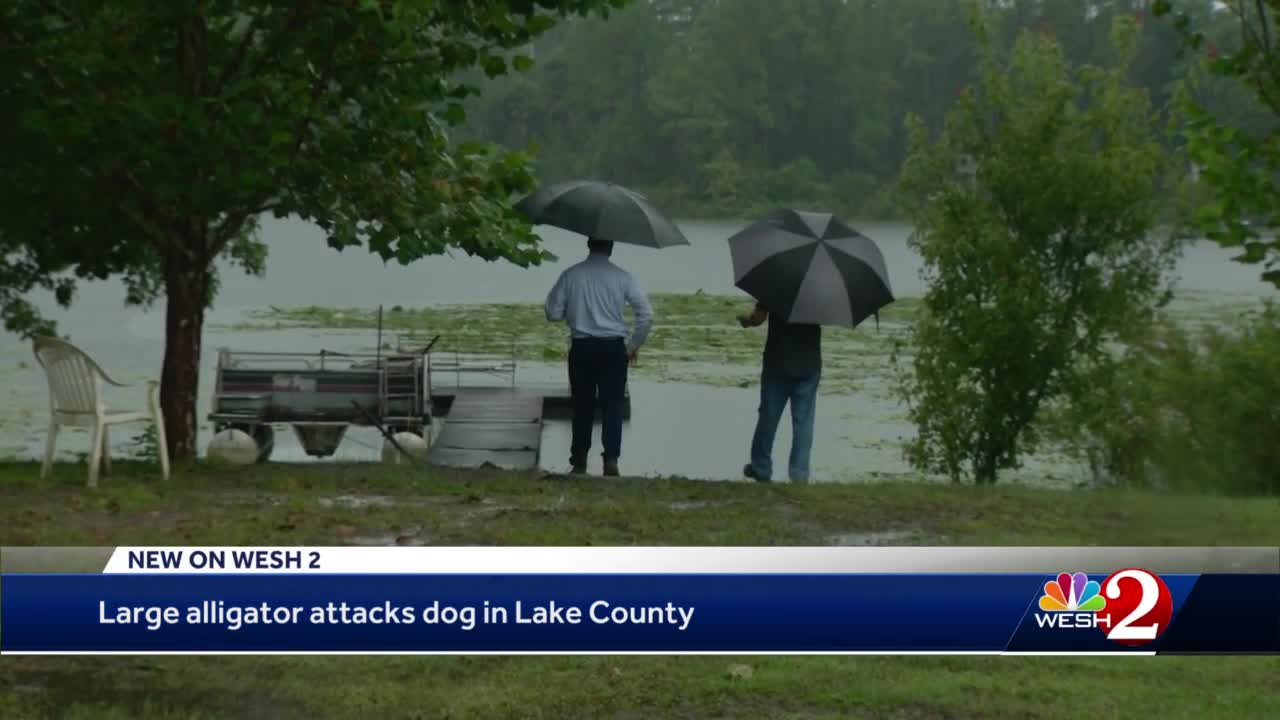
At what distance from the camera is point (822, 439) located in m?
29.8

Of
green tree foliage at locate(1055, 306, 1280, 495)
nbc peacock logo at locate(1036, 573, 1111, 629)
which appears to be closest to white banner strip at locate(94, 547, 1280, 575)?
nbc peacock logo at locate(1036, 573, 1111, 629)

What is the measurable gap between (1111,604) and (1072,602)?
12cm

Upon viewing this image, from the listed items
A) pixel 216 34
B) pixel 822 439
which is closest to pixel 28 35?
pixel 216 34

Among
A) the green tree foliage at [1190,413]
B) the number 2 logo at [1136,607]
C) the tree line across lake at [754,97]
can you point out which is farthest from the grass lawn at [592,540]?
the tree line across lake at [754,97]

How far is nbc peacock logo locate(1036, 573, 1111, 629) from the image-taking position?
18.1 feet

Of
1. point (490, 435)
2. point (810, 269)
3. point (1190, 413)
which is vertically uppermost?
point (810, 269)

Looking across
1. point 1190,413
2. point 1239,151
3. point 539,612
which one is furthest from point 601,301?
point 1190,413

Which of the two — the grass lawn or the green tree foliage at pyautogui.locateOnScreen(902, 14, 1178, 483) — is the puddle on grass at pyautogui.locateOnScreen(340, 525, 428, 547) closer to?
the grass lawn

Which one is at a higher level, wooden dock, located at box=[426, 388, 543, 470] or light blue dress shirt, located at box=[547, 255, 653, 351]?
light blue dress shirt, located at box=[547, 255, 653, 351]

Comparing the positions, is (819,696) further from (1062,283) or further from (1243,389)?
(1062,283)

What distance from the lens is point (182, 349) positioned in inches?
500

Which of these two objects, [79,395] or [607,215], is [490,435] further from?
[79,395]

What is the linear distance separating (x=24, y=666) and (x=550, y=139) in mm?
66447

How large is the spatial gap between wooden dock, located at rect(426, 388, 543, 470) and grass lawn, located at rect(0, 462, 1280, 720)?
3.11 m
